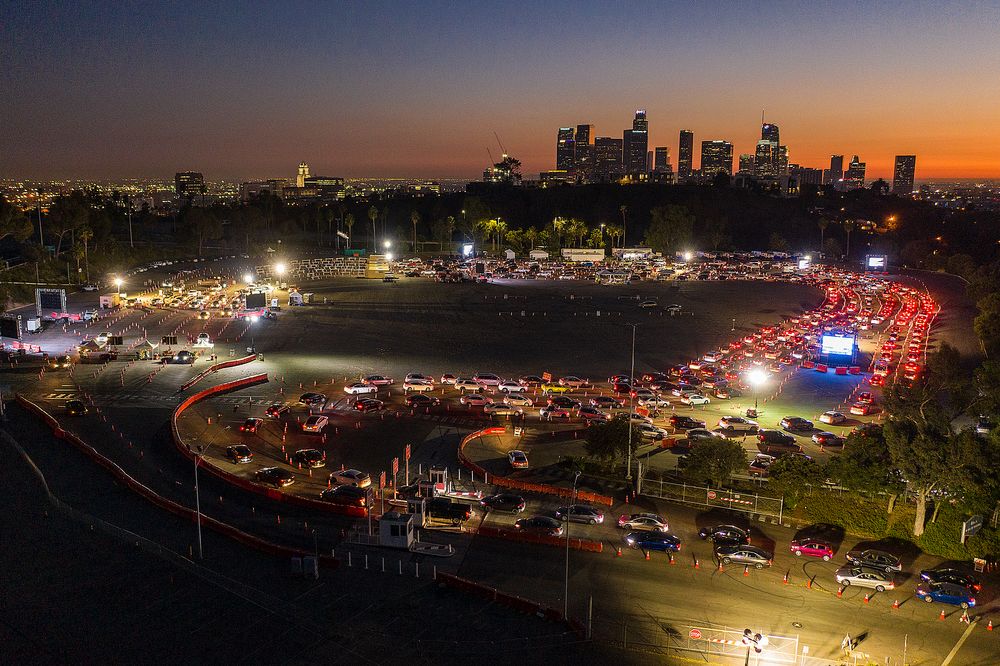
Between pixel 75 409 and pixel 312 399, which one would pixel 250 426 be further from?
pixel 75 409

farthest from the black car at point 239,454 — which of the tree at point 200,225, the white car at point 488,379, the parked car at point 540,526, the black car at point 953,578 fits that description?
the tree at point 200,225

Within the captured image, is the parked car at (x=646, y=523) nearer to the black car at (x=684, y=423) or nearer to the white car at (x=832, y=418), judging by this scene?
the black car at (x=684, y=423)

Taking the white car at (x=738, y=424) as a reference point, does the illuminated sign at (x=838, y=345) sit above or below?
above

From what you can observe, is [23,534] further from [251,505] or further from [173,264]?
[173,264]

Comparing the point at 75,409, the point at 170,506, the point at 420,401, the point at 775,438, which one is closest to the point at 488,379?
the point at 420,401

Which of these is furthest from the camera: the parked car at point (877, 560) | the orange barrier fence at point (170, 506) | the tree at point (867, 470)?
the tree at point (867, 470)

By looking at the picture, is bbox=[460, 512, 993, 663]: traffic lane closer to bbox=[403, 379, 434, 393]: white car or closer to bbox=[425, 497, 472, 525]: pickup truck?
bbox=[425, 497, 472, 525]: pickup truck

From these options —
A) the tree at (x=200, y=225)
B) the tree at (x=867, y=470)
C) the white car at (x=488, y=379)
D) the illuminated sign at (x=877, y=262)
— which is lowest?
the white car at (x=488, y=379)

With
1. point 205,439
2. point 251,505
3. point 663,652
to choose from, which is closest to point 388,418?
point 205,439
